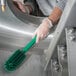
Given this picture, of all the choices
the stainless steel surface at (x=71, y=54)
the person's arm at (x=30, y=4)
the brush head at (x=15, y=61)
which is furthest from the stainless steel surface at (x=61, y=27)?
the person's arm at (x=30, y=4)

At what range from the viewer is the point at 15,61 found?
3.48 ft

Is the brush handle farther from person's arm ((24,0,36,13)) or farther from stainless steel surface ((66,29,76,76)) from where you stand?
person's arm ((24,0,36,13))

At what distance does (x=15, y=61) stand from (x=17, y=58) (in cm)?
2

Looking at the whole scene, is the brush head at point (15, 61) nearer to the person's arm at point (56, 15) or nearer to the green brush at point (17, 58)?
the green brush at point (17, 58)

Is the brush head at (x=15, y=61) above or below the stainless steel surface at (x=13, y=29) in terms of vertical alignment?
below

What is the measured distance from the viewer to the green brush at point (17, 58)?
3.36 feet

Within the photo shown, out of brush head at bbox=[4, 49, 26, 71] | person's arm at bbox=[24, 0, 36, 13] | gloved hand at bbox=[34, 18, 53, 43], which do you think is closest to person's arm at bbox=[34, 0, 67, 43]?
gloved hand at bbox=[34, 18, 53, 43]

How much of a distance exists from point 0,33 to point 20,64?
0.65 feet

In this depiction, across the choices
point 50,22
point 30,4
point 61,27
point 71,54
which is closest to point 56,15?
point 50,22

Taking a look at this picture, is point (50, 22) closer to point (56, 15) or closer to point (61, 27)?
point (56, 15)

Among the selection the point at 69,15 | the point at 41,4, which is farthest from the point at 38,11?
the point at 69,15

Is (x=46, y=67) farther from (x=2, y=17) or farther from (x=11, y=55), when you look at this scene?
(x=2, y=17)

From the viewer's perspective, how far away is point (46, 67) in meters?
1.20

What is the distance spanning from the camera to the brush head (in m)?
1.03
